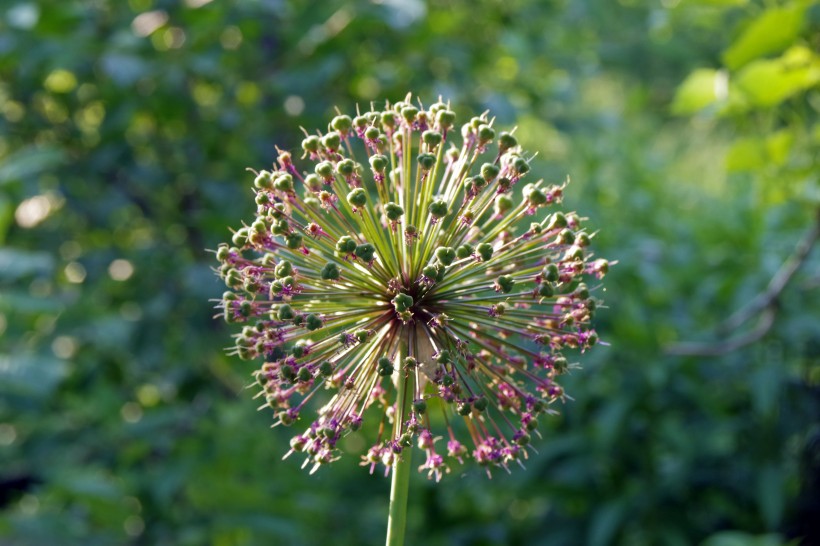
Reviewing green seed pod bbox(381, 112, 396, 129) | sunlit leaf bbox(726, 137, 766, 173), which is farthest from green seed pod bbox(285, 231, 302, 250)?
sunlit leaf bbox(726, 137, 766, 173)

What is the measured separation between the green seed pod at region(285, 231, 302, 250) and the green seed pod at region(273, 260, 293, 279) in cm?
3

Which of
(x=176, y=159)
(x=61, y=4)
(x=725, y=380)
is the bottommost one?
(x=725, y=380)

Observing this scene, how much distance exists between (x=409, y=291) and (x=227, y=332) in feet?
9.65

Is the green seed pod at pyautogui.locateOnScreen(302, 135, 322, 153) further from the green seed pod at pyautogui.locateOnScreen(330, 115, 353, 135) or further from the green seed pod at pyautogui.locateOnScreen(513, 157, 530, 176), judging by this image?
the green seed pod at pyautogui.locateOnScreen(513, 157, 530, 176)

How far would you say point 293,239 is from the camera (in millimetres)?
1857

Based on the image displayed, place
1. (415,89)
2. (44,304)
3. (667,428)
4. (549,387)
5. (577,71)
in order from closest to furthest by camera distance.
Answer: (549,387)
(44,304)
(667,428)
(415,89)
(577,71)

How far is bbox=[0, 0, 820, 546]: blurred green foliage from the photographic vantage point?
13.8ft

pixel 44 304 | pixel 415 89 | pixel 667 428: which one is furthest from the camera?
pixel 415 89

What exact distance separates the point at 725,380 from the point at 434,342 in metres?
3.45

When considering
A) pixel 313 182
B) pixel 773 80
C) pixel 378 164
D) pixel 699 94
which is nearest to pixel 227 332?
pixel 699 94

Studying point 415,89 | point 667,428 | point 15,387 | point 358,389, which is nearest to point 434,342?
point 358,389

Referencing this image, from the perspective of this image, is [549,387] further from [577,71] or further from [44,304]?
[577,71]

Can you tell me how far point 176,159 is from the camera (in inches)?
197

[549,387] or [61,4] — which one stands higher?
[61,4]
